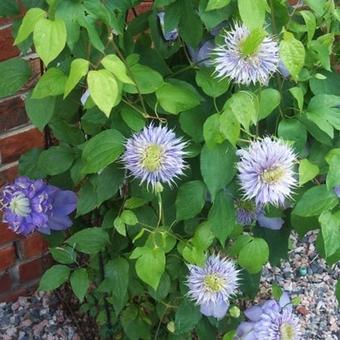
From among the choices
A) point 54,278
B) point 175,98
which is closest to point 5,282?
point 54,278

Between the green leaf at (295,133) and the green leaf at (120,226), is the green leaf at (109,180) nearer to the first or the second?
the green leaf at (120,226)

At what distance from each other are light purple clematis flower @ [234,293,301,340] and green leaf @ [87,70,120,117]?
693mm

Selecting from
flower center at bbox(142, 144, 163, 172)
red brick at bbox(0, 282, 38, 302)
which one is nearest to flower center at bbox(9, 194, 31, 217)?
flower center at bbox(142, 144, 163, 172)

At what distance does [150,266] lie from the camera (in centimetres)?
130

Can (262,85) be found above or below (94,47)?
below

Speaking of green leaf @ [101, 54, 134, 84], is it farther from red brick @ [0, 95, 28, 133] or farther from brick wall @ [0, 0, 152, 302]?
red brick @ [0, 95, 28, 133]

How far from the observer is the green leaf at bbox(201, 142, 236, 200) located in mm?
1244

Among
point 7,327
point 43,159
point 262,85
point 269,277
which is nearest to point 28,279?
point 7,327

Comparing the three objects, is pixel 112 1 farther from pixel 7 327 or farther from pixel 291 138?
pixel 7 327

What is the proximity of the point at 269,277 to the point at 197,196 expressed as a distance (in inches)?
40.9

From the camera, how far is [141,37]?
1.40 m

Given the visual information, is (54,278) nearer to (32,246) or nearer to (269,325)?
(269,325)

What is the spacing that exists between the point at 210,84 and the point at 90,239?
39 cm

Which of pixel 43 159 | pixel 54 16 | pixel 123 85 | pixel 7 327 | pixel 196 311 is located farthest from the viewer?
pixel 7 327
